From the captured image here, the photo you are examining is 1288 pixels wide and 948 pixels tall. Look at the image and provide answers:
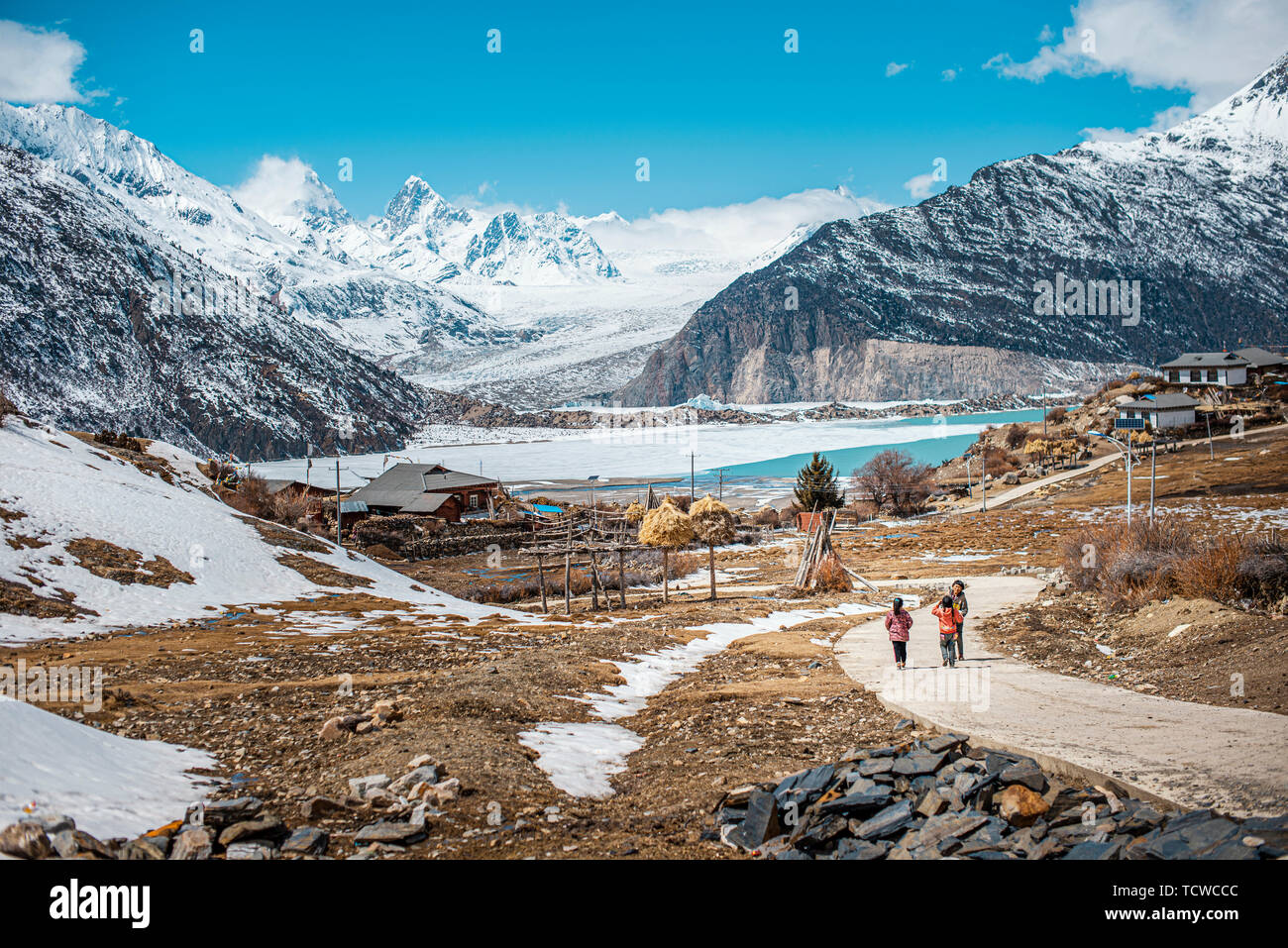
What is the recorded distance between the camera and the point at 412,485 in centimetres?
5559

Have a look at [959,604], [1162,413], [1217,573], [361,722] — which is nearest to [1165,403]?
[1162,413]

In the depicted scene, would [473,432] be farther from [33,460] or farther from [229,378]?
[33,460]

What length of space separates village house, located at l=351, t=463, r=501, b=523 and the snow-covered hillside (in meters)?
22.4

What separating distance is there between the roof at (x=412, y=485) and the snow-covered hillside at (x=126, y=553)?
23125 mm

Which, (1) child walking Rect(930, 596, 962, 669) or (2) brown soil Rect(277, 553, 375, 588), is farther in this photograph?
(2) brown soil Rect(277, 553, 375, 588)

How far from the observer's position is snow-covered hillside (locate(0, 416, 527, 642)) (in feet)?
59.8

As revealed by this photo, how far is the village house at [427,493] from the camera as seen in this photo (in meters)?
53.1

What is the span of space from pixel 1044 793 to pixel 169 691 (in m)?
10.3

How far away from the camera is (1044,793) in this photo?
6824mm

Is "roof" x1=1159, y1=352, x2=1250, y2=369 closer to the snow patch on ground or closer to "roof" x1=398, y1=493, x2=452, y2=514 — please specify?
"roof" x1=398, y1=493, x2=452, y2=514

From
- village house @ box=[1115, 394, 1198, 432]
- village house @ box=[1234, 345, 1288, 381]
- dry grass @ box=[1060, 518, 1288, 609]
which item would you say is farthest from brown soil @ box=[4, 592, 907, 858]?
village house @ box=[1234, 345, 1288, 381]

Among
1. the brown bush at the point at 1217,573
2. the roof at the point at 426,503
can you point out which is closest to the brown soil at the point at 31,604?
the brown bush at the point at 1217,573
